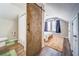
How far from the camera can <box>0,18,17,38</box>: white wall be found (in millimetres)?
1884

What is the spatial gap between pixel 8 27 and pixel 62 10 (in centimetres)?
72

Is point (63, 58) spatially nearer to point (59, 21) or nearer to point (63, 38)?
point (63, 38)

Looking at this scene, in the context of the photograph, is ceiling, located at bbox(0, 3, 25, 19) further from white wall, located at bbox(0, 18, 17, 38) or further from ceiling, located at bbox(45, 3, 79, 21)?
ceiling, located at bbox(45, 3, 79, 21)

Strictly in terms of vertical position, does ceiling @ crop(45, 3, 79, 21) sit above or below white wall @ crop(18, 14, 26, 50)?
above

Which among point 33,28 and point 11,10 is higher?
point 11,10

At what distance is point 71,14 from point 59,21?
0.57 ft

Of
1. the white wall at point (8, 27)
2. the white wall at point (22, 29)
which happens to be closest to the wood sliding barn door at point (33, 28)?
the white wall at point (22, 29)

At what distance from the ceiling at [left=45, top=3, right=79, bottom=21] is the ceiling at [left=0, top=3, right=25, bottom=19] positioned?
1.09ft

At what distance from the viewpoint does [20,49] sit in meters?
1.89

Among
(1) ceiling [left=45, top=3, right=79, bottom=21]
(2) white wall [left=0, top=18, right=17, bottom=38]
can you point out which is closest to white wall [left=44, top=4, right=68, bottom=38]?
(1) ceiling [left=45, top=3, right=79, bottom=21]

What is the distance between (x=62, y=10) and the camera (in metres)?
1.90

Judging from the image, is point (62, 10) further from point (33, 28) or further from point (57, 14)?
point (33, 28)

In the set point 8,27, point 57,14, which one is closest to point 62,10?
point 57,14

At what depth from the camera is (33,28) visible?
1.92 metres
